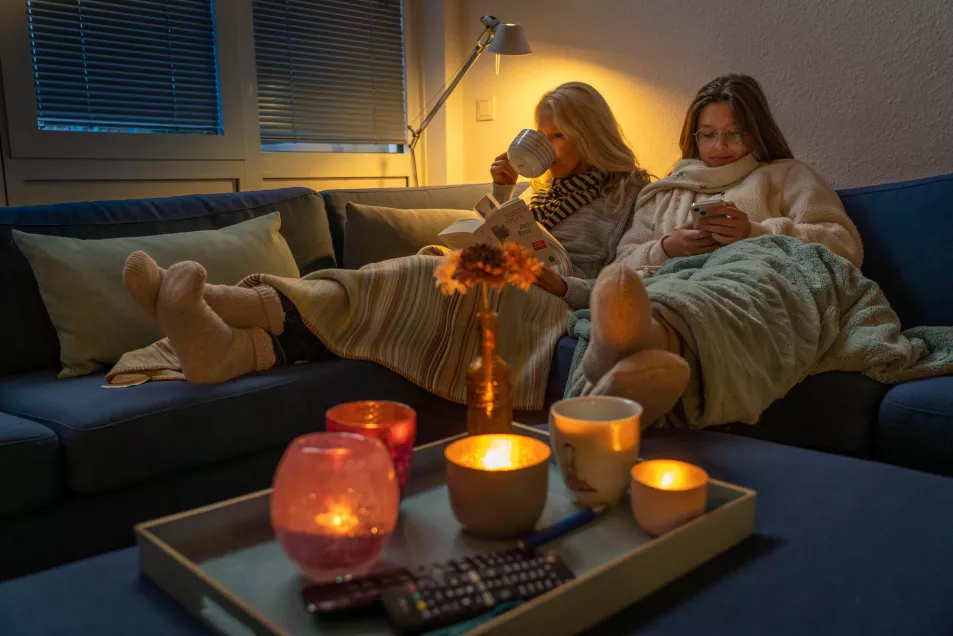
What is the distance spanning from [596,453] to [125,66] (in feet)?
7.31

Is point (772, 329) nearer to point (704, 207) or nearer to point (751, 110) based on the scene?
point (704, 207)

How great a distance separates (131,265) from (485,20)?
5.60 ft

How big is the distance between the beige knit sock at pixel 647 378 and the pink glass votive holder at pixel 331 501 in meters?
0.47

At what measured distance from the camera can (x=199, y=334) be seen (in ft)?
5.07

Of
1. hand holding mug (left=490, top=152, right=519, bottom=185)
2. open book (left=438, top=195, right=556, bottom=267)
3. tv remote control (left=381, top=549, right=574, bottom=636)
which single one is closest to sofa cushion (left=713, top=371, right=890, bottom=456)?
open book (left=438, top=195, right=556, bottom=267)

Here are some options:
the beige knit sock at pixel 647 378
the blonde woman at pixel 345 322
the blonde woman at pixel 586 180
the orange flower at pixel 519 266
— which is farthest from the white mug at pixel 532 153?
the orange flower at pixel 519 266

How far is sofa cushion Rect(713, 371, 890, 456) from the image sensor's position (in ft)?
4.83

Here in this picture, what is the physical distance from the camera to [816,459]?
107cm

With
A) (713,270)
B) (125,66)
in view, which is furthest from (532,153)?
(125,66)

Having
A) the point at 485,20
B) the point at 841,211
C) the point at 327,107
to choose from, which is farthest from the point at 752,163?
the point at 327,107

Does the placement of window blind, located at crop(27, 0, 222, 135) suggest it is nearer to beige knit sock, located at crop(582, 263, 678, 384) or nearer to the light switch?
the light switch

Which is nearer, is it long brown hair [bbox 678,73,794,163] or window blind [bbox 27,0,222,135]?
long brown hair [bbox 678,73,794,163]

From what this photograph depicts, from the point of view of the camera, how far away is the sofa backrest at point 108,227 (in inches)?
67.9

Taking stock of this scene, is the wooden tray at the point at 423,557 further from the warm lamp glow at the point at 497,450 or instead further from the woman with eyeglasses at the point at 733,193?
the woman with eyeglasses at the point at 733,193
